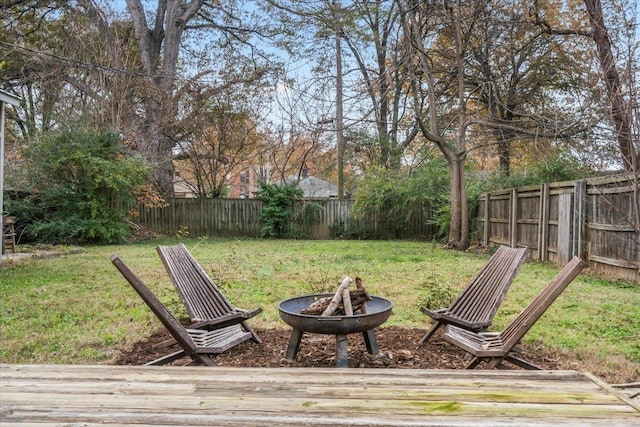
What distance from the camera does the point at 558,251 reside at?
8703 millimetres

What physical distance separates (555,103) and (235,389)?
15355 mm

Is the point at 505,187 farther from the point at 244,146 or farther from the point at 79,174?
the point at 79,174

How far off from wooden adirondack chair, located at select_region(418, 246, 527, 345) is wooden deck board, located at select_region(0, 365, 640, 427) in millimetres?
1600

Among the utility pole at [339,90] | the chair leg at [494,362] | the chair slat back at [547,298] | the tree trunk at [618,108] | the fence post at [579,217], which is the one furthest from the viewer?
the utility pole at [339,90]

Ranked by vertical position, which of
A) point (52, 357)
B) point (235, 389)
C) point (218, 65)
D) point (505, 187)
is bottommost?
point (52, 357)

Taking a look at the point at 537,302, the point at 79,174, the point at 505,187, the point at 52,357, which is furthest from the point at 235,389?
the point at 79,174

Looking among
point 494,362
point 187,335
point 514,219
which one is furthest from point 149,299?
point 514,219

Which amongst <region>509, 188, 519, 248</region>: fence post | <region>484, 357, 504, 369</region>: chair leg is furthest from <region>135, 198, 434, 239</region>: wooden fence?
<region>484, 357, 504, 369</region>: chair leg

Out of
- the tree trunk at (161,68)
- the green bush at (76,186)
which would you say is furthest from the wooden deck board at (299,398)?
the tree trunk at (161,68)

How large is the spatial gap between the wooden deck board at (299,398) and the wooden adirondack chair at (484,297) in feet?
5.25

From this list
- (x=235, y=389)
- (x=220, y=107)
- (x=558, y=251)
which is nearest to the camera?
(x=235, y=389)

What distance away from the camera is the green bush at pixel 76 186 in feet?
41.2

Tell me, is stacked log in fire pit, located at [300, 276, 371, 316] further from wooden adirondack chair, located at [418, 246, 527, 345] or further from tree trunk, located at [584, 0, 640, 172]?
tree trunk, located at [584, 0, 640, 172]

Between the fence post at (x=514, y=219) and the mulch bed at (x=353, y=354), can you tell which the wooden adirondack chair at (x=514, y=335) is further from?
the fence post at (x=514, y=219)
